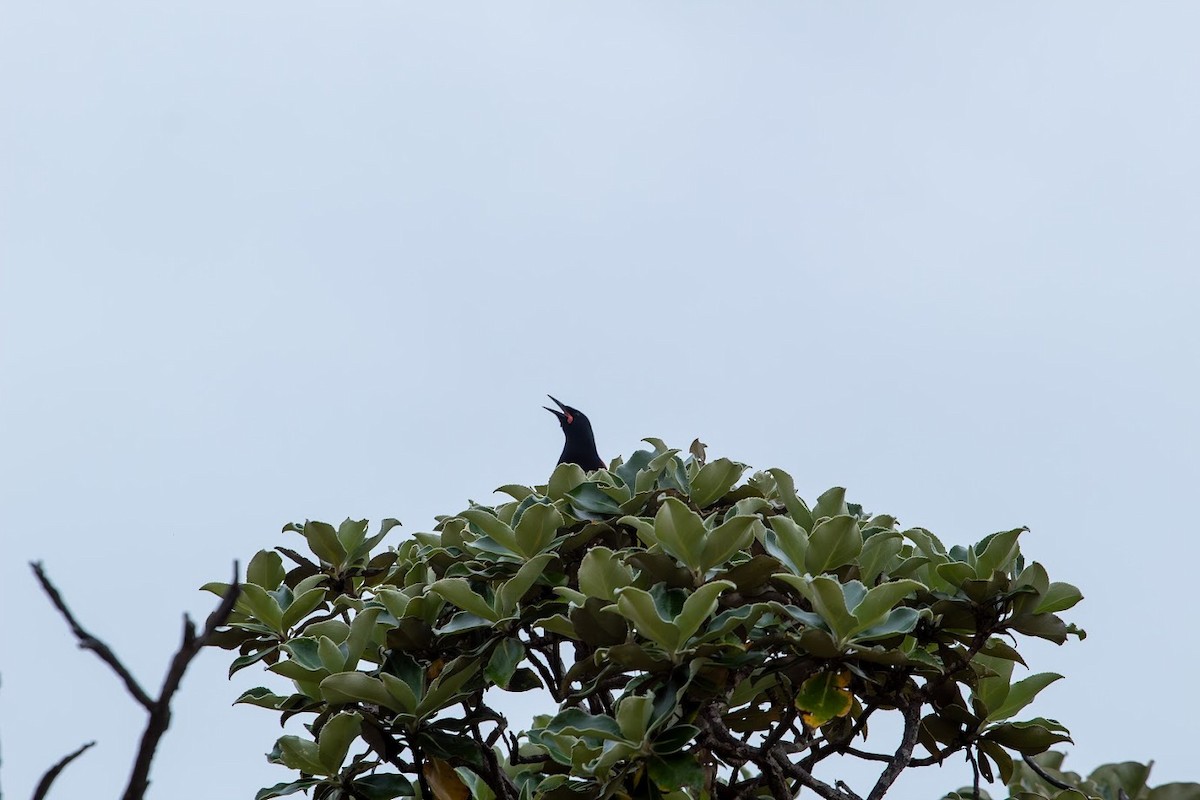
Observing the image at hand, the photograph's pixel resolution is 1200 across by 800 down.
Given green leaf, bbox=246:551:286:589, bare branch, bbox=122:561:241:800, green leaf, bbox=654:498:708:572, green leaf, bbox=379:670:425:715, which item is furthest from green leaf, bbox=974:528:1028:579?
bare branch, bbox=122:561:241:800

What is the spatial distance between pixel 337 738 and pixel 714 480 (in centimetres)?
119

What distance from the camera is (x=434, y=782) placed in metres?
3.22

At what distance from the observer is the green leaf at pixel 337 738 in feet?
10.0

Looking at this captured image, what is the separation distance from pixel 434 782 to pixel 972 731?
1401 mm

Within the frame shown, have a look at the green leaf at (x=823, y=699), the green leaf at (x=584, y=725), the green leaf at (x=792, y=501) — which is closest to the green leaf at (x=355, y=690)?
the green leaf at (x=584, y=725)

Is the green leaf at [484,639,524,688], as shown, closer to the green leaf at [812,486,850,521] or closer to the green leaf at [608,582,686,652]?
the green leaf at [608,582,686,652]

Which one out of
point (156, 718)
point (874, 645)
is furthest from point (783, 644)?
point (156, 718)

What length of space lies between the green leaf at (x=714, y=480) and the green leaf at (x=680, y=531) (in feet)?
1.77

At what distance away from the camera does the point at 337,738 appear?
3.09 meters

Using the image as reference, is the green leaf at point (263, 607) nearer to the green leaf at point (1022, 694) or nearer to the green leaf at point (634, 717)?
the green leaf at point (634, 717)

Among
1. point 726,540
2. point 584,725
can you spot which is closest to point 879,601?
point 726,540

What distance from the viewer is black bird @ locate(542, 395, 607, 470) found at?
7324 millimetres

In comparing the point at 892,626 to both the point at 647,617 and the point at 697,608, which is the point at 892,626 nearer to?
the point at 697,608

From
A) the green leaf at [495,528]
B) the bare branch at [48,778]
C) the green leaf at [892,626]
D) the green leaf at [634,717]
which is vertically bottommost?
the bare branch at [48,778]
